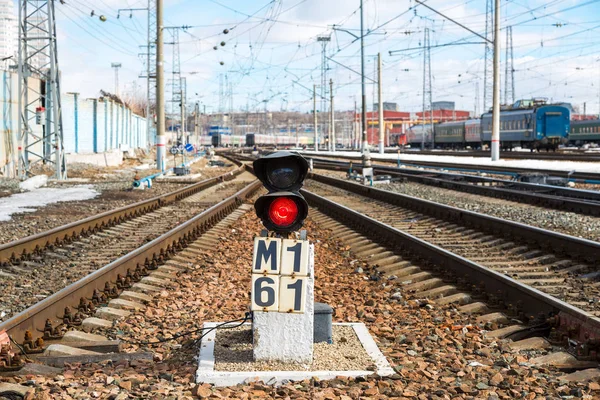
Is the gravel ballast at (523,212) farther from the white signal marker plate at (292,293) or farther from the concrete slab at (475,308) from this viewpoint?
the white signal marker plate at (292,293)

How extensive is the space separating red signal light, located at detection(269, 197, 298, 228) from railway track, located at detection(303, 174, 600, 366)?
6.89ft

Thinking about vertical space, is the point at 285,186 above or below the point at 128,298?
above

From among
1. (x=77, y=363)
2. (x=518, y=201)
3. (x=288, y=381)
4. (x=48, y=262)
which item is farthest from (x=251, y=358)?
(x=518, y=201)

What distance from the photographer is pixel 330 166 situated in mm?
42188

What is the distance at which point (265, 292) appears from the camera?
5.16 m

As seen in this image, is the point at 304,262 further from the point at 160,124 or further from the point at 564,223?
the point at 160,124

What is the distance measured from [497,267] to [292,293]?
4621mm

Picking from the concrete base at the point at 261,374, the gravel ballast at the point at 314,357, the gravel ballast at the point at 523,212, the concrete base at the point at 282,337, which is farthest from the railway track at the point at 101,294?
the gravel ballast at the point at 523,212

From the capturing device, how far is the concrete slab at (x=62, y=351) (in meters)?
5.45

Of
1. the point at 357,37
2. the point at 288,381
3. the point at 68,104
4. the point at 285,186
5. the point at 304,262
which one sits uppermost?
the point at 357,37

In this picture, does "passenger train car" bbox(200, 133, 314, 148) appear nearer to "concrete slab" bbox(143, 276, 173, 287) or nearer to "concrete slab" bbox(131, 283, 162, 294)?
"concrete slab" bbox(143, 276, 173, 287)

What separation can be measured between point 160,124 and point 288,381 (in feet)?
96.5

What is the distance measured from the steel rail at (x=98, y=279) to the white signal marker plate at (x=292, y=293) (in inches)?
83.0

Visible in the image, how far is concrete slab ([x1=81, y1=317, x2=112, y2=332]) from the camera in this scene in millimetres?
6336
